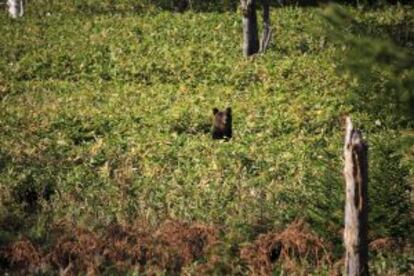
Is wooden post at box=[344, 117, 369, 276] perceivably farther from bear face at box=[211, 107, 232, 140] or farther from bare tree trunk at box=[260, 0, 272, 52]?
bare tree trunk at box=[260, 0, 272, 52]

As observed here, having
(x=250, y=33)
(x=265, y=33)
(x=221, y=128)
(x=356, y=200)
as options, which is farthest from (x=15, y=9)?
(x=356, y=200)

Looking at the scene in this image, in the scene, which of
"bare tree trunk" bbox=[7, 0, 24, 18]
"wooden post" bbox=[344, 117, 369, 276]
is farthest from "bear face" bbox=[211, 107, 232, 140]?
"bare tree trunk" bbox=[7, 0, 24, 18]

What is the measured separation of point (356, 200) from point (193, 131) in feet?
40.3

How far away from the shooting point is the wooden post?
7320 millimetres

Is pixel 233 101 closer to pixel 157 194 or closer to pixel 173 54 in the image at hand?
pixel 173 54

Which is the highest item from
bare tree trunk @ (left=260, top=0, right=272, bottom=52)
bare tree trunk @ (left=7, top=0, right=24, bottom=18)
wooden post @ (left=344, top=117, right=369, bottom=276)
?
bare tree trunk @ (left=7, top=0, right=24, bottom=18)

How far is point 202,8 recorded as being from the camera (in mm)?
41219

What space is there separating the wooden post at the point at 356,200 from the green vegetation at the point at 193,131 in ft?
1.39

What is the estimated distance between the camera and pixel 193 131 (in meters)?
19.6

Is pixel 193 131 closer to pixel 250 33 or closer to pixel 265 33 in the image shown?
pixel 250 33

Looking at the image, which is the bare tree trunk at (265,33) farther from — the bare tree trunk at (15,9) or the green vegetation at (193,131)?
the bare tree trunk at (15,9)

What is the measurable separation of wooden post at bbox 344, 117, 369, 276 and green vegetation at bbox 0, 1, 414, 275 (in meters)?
0.42

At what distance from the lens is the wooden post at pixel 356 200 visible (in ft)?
24.0

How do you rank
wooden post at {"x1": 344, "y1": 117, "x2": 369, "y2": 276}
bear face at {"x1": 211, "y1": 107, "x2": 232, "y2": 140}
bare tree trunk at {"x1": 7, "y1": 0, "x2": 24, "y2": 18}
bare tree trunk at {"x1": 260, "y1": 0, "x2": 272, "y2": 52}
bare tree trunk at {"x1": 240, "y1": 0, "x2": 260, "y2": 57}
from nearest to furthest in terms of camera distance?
wooden post at {"x1": 344, "y1": 117, "x2": 369, "y2": 276} < bear face at {"x1": 211, "y1": 107, "x2": 232, "y2": 140} < bare tree trunk at {"x1": 240, "y1": 0, "x2": 260, "y2": 57} < bare tree trunk at {"x1": 260, "y1": 0, "x2": 272, "y2": 52} < bare tree trunk at {"x1": 7, "y1": 0, "x2": 24, "y2": 18}
